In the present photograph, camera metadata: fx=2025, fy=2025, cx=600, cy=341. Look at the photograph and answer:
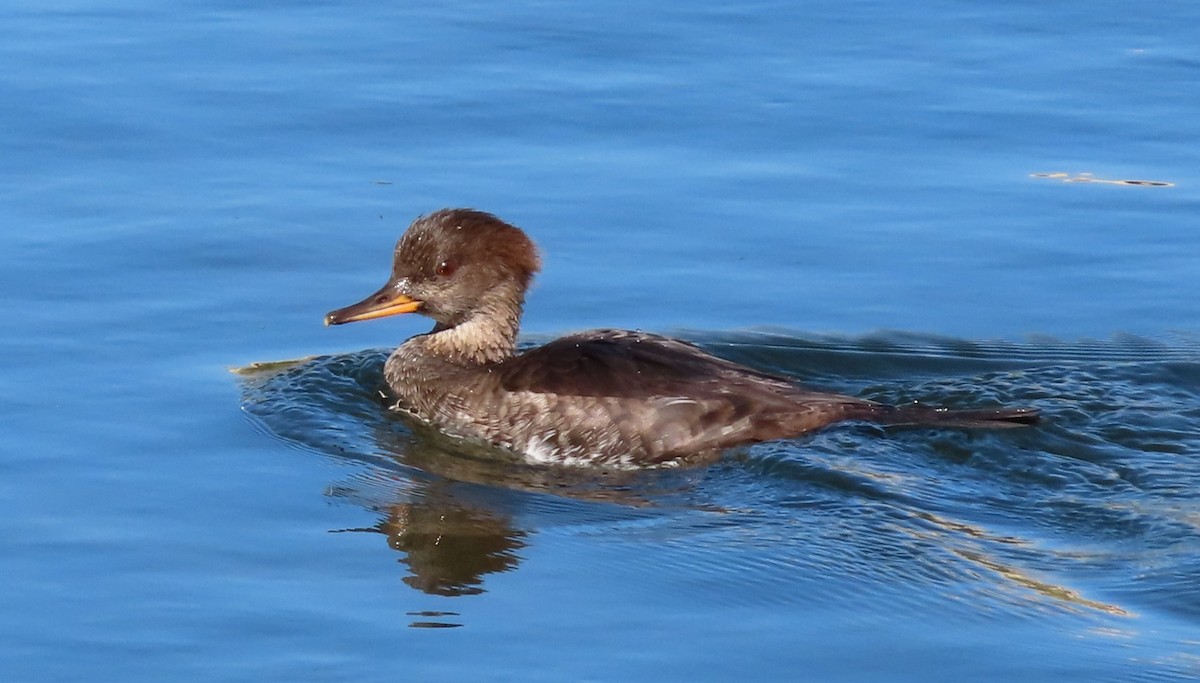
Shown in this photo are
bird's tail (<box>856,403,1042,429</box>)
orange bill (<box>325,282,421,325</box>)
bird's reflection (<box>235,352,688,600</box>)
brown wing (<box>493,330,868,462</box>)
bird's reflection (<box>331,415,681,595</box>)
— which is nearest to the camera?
bird's reflection (<box>331,415,681,595</box>)

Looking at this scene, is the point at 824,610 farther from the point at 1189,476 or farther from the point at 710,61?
the point at 710,61

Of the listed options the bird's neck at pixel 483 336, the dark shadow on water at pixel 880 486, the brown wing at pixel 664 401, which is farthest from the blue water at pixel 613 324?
the bird's neck at pixel 483 336

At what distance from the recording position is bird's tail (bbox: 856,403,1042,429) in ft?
32.7

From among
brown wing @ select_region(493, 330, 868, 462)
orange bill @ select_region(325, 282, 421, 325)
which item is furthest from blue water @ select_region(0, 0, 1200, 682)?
orange bill @ select_region(325, 282, 421, 325)

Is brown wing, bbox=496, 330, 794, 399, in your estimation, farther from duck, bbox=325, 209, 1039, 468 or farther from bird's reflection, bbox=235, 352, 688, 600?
bird's reflection, bbox=235, 352, 688, 600

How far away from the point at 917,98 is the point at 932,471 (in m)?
5.05

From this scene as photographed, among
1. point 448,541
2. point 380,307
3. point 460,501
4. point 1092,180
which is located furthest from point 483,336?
point 1092,180

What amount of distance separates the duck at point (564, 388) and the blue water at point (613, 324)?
223mm

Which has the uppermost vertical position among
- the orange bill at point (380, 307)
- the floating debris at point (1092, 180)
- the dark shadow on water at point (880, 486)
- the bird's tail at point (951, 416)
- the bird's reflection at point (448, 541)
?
the floating debris at point (1092, 180)

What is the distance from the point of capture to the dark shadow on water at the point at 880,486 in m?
8.32

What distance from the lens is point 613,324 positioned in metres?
11.5

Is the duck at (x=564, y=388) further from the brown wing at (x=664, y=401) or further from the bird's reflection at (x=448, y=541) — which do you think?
the bird's reflection at (x=448, y=541)

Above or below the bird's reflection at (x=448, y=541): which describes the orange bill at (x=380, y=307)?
above

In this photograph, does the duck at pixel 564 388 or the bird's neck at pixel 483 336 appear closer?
the duck at pixel 564 388
